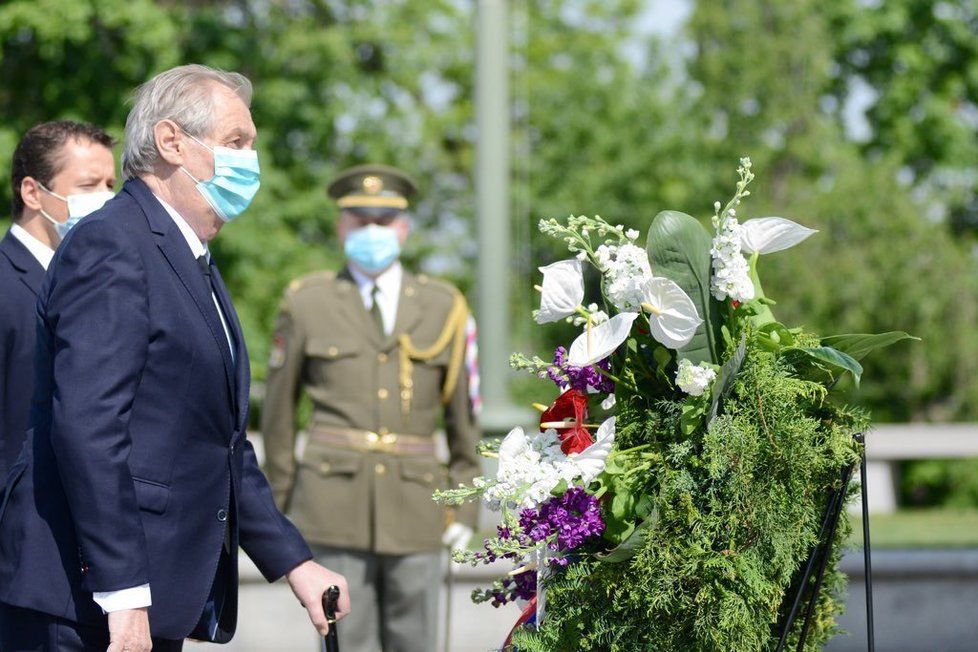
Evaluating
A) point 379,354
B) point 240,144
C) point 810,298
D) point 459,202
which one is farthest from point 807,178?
point 240,144

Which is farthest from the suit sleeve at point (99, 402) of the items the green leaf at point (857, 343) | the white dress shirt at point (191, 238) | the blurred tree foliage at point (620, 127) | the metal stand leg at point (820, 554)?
the blurred tree foliage at point (620, 127)

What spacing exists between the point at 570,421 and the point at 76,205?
1.67 metres

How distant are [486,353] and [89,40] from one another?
11.2 meters

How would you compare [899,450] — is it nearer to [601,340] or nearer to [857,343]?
[857,343]

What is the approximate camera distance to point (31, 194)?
414 centimetres

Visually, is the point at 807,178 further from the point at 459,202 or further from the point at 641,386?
the point at 641,386

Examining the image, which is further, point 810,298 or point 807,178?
point 807,178

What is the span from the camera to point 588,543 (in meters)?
3.11

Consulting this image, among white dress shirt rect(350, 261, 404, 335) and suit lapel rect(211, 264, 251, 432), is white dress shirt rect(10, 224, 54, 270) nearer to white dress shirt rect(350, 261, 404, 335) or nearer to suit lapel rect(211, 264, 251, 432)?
suit lapel rect(211, 264, 251, 432)

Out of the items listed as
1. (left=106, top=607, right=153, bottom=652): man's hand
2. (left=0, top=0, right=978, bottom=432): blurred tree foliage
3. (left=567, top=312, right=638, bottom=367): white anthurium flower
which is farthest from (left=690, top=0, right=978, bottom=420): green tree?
(left=106, top=607, right=153, bottom=652): man's hand

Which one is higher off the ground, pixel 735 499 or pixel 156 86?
pixel 156 86

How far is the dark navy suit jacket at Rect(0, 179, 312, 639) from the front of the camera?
299 centimetres

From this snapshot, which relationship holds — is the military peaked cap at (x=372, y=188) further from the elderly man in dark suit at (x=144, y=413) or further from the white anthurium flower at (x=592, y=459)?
the white anthurium flower at (x=592, y=459)

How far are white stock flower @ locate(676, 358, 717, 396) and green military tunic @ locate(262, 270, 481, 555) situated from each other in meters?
2.99
